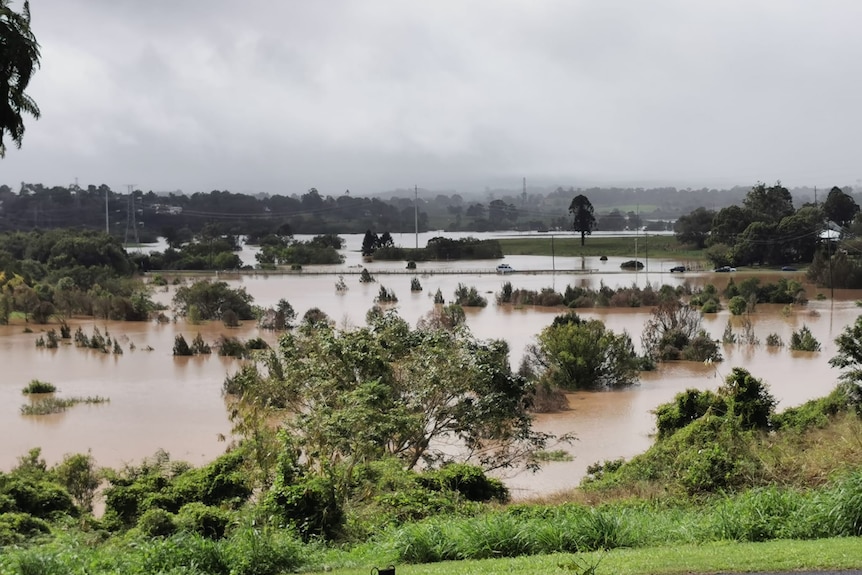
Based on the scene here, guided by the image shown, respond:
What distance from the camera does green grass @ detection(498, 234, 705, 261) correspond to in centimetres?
7781

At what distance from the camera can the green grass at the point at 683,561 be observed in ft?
17.9

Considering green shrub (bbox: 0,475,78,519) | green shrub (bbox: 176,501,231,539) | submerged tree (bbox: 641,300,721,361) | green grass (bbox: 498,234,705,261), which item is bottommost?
submerged tree (bbox: 641,300,721,361)

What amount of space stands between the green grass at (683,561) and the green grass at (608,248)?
67.4 meters

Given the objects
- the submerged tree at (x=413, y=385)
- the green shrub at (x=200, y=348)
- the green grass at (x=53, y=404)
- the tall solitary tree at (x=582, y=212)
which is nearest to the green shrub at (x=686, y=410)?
the submerged tree at (x=413, y=385)

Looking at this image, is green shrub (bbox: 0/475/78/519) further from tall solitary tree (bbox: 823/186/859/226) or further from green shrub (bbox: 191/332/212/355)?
tall solitary tree (bbox: 823/186/859/226)

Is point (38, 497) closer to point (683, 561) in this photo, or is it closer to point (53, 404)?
point (683, 561)

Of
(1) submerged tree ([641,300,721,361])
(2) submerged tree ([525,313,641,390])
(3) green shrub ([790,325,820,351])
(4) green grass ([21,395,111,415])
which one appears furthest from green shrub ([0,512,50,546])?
(3) green shrub ([790,325,820,351])

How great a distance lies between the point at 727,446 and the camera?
10.1 m

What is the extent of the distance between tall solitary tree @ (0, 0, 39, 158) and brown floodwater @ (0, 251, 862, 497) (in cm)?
689

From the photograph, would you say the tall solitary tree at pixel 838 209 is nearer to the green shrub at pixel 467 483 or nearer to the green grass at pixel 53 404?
the green grass at pixel 53 404

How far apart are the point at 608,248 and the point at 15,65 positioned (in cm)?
7687

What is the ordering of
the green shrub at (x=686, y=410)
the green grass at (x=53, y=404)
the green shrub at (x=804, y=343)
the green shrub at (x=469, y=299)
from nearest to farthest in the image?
the green shrub at (x=686, y=410) < the green grass at (x=53, y=404) < the green shrub at (x=804, y=343) < the green shrub at (x=469, y=299)

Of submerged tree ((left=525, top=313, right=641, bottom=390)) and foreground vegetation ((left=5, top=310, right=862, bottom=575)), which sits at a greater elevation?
foreground vegetation ((left=5, top=310, right=862, bottom=575))

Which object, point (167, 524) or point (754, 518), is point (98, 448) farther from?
point (754, 518)
